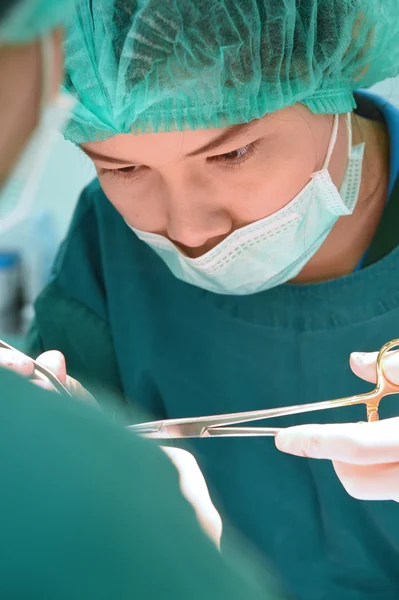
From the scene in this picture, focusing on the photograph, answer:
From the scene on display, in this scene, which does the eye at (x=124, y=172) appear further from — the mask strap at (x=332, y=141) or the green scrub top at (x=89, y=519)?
the green scrub top at (x=89, y=519)

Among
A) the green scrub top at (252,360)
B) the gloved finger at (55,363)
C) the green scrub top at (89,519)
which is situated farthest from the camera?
the green scrub top at (252,360)

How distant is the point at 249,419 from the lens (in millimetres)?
862

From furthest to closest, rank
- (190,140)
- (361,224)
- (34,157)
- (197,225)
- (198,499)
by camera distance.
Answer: (361,224)
(197,225)
(190,140)
(198,499)
(34,157)

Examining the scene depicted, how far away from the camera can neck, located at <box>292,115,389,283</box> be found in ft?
3.54

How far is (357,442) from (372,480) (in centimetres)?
7

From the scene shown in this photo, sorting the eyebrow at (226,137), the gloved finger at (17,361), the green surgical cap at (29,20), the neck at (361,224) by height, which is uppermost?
the green surgical cap at (29,20)

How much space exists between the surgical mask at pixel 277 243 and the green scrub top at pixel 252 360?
73 mm

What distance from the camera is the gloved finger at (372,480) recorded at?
29.3 inches

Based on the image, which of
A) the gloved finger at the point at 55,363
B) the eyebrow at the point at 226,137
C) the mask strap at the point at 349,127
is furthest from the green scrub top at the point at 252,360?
the eyebrow at the point at 226,137

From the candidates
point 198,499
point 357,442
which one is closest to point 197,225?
A: point 357,442

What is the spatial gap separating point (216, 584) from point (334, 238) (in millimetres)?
836

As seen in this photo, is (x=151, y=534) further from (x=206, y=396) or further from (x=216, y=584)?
(x=206, y=396)

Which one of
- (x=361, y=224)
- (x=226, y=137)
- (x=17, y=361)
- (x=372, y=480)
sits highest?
(x=226, y=137)

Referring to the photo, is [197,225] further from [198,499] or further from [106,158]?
[198,499]
